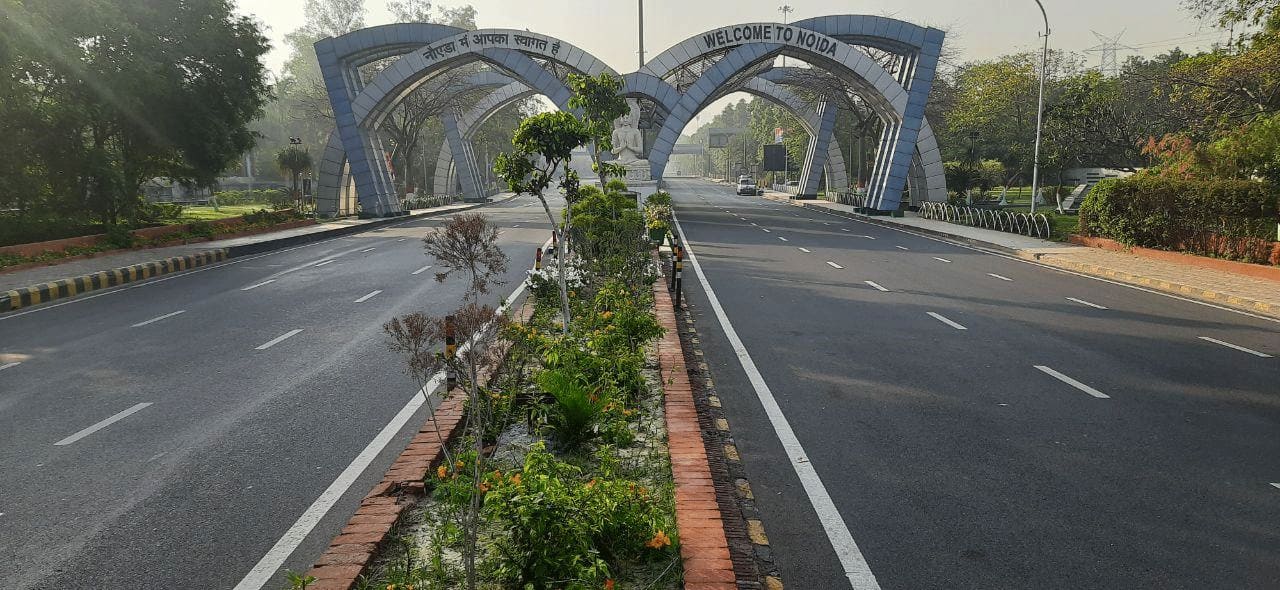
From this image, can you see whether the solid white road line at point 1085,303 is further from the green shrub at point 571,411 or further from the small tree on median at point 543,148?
the green shrub at point 571,411

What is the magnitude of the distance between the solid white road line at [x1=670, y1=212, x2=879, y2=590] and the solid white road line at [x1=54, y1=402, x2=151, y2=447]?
20.1 ft

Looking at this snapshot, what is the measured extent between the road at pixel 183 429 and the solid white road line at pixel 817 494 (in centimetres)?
316

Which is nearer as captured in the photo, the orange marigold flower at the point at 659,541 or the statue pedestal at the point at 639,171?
the orange marigold flower at the point at 659,541

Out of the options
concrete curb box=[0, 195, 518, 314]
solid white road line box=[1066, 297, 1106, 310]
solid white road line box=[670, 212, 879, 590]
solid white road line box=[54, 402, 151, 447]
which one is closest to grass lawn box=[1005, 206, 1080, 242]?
solid white road line box=[1066, 297, 1106, 310]

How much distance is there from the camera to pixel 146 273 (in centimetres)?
1984

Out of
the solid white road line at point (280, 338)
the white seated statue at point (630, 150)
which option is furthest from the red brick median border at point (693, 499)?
the white seated statue at point (630, 150)

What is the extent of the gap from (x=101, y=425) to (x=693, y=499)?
5870mm

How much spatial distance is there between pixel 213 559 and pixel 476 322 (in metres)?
2.27

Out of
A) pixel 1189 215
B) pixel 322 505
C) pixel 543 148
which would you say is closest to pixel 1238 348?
pixel 543 148

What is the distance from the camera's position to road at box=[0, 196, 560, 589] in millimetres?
5008

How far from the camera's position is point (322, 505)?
566 cm

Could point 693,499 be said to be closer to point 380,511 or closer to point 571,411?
point 571,411

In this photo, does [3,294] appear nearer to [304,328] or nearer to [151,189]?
Result: [304,328]

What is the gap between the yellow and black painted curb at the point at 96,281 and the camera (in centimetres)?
1552
